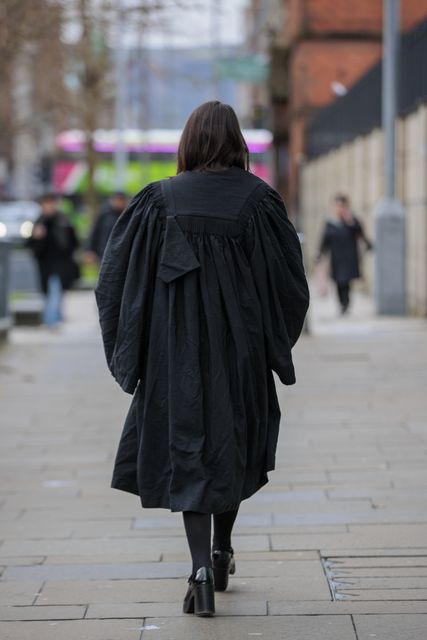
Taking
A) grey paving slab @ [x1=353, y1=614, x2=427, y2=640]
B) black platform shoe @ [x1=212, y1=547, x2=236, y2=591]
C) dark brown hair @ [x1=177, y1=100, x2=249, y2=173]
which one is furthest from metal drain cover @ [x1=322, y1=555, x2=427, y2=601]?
dark brown hair @ [x1=177, y1=100, x2=249, y2=173]

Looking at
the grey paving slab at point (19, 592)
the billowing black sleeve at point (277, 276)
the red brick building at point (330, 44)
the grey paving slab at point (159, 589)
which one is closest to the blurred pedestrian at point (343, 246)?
the grey paving slab at point (159, 589)

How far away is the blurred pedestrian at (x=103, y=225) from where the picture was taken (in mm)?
16969

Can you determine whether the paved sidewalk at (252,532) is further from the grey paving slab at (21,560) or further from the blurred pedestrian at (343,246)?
the blurred pedestrian at (343,246)

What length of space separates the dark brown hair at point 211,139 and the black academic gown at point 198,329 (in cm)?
5

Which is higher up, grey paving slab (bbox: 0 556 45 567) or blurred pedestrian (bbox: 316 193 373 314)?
grey paving slab (bbox: 0 556 45 567)

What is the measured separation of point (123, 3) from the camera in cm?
1925

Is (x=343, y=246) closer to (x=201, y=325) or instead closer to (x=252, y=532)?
(x=252, y=532)

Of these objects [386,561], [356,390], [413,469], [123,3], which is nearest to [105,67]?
[123,3]

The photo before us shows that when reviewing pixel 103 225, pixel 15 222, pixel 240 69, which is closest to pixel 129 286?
pixel 103 225

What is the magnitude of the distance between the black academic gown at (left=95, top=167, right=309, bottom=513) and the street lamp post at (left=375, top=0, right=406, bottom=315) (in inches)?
544

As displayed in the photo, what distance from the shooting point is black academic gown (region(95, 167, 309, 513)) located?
456 centimetres

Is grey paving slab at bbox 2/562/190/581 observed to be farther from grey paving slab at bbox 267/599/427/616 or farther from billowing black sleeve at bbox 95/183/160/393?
billowing black sleeve at bbox 95/183/160/393

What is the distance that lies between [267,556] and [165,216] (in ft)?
5.02

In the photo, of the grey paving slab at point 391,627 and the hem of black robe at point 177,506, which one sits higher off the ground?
the hem of black robe at point 177,506
